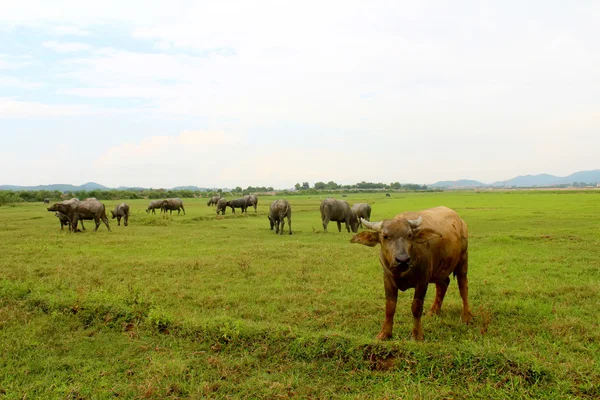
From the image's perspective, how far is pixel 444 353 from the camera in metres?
4.26

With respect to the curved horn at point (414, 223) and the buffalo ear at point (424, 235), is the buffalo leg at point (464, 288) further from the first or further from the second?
the curved horn at point (414, 223)

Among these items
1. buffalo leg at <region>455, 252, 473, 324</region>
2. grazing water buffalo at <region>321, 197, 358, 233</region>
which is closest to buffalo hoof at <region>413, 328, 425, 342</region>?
buffalo leg at <region>455, 252, 473, 324</region>

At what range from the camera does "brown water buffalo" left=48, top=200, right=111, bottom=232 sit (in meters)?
16.3

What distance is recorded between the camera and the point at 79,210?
54.4ft

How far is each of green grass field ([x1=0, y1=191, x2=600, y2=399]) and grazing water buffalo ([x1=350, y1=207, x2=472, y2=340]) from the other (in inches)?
16.4

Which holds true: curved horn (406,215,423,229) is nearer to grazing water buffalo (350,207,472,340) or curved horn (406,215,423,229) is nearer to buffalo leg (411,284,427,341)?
grazing water buffalo (350,207,472,340)

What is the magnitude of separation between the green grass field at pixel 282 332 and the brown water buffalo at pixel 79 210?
7607 mm

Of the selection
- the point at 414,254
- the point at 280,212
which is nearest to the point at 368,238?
the point at 414,254

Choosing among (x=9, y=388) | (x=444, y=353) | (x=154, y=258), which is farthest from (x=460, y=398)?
(x=154, y=258)

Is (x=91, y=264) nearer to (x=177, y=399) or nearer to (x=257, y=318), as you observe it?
(x=257, y=318)

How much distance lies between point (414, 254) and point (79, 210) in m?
16.1

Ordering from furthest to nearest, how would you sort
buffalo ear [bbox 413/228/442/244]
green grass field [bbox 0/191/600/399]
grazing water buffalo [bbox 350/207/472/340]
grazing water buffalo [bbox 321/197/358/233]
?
grazing water buffalo [bbox 321/197/358/233]
buffalo ear [bbox 413/228/442/244]
grazing water buffalo [bbox 350/207/472/340]
green grass field [bbox 0/191/600/399]

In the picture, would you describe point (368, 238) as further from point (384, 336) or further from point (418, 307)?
point (384, 336)

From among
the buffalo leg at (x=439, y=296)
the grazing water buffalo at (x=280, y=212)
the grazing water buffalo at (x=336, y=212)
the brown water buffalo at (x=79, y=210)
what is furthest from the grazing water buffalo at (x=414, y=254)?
the brown water buffalo at (x=79, y=210)
